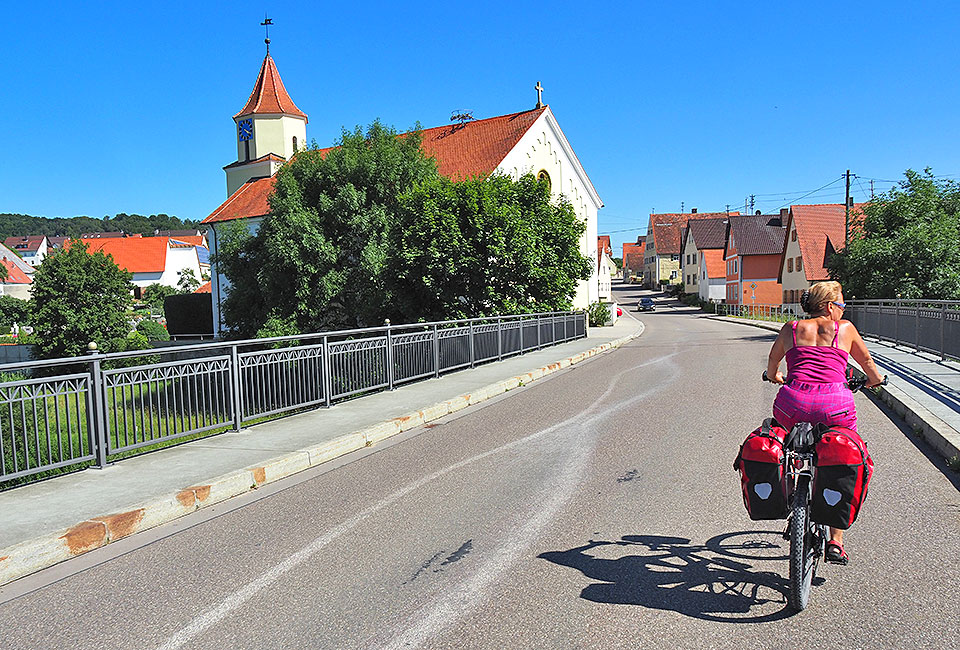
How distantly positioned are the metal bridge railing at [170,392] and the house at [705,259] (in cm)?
6552

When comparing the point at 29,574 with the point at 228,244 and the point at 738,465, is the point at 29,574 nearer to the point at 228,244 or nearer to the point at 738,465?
the point at 738,465

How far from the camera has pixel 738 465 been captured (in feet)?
13.1

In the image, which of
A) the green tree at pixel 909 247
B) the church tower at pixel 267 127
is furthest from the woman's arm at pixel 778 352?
the church tower at pixel 267 127

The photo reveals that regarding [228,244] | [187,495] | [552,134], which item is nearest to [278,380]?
[187,495]

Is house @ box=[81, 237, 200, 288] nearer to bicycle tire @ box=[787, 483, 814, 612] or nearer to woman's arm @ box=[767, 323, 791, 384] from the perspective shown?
woman's arm @ box=[767, 323, 791, 384]

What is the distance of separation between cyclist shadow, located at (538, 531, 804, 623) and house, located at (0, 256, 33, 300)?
11164 centimetres

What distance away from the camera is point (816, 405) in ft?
13.2

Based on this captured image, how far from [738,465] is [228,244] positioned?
109ft

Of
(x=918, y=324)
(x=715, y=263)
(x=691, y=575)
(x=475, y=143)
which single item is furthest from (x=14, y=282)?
(x=691, y=575)

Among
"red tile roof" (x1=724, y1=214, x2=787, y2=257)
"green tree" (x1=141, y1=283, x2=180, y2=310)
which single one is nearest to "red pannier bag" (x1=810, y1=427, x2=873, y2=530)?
"red tile roof" (x1=724, y1=214, x2=787, y2=257)

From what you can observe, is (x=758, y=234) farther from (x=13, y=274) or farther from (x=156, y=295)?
(x=13, y=274)

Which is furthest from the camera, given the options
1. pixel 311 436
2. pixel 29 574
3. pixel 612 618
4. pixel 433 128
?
pixel 433 128

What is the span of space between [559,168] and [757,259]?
30.6 meters

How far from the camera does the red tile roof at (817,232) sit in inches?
2046
